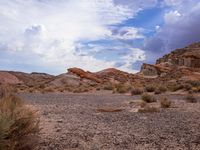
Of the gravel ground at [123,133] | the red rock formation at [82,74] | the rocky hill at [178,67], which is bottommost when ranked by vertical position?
the gravel ground at [123,133]

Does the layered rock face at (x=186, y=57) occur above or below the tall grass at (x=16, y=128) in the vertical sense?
above

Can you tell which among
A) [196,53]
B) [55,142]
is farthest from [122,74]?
[55,142]

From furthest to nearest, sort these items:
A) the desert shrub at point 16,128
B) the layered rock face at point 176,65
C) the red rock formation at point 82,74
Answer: the layered rock face at point 176,65, the red rock formation at point 82,74, the desert shrub at point 16,128

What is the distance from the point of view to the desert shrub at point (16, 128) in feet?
27.1

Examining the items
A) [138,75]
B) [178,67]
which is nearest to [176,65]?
[178,67]

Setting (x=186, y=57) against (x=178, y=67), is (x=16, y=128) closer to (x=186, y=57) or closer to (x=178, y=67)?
(x=178, y=67)

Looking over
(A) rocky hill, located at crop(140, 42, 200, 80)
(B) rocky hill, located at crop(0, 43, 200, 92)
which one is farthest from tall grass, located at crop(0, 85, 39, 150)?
(A) rocky hill, located at crop(140, 42, 200, 80)

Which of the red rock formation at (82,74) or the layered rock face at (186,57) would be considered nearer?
the red rock formation at (82,74)

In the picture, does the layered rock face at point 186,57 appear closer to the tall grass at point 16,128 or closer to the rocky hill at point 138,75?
the rocky hill at point 138,75

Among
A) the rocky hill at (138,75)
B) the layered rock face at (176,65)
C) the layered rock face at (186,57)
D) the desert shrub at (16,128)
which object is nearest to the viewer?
the desert shrub at (16,128)

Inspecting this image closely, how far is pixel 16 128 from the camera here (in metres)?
9.26

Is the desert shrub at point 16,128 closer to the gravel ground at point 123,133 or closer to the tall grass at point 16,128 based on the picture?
the tall grass at point 16,128

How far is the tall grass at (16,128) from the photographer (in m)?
8.27

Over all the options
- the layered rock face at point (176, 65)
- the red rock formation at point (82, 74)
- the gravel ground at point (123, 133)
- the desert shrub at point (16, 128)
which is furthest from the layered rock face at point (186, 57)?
the desert shrub at point (16, 128)
